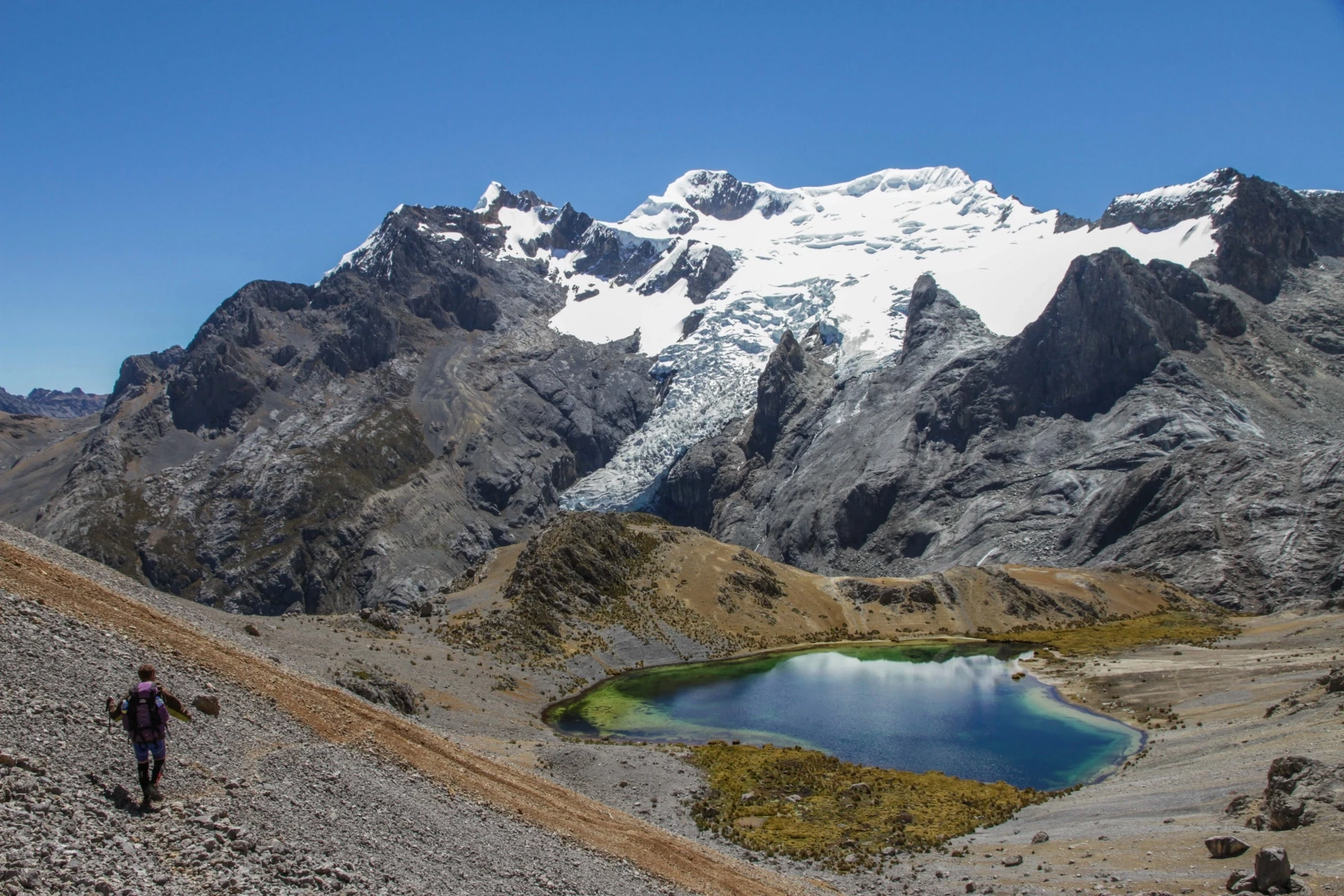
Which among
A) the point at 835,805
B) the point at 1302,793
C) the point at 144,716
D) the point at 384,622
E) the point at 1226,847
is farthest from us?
the point at 384,622

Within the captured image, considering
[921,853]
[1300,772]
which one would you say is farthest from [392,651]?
[1300,772]

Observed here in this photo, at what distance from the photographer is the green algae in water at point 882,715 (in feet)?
200

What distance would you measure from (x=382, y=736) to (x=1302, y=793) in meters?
30.6

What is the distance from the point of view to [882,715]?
2975 inches

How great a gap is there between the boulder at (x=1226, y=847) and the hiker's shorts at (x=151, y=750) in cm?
Result: 3125

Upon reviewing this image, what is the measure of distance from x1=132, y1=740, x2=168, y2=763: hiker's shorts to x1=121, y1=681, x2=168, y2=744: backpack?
0.46ft

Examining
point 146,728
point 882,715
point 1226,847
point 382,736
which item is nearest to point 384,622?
point 882,715

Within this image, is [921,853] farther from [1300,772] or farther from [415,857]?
[415,857]

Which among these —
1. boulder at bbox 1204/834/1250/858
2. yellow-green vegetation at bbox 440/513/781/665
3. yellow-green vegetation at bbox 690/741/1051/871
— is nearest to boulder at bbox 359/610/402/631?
yellow-green vegetation at bbox 440/513/781/665

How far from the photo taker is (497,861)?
23.3 metres

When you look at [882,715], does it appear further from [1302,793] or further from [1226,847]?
[1226,847]

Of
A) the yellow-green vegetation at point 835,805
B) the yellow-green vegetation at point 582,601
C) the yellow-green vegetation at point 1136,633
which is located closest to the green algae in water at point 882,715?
the yellow-green vegetation at point 835,805

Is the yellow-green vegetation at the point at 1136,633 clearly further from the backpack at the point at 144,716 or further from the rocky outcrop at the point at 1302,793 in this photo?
the backpack at the point at 144,716

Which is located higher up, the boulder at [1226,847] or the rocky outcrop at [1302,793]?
the rocky outcrop at [1302,793]
